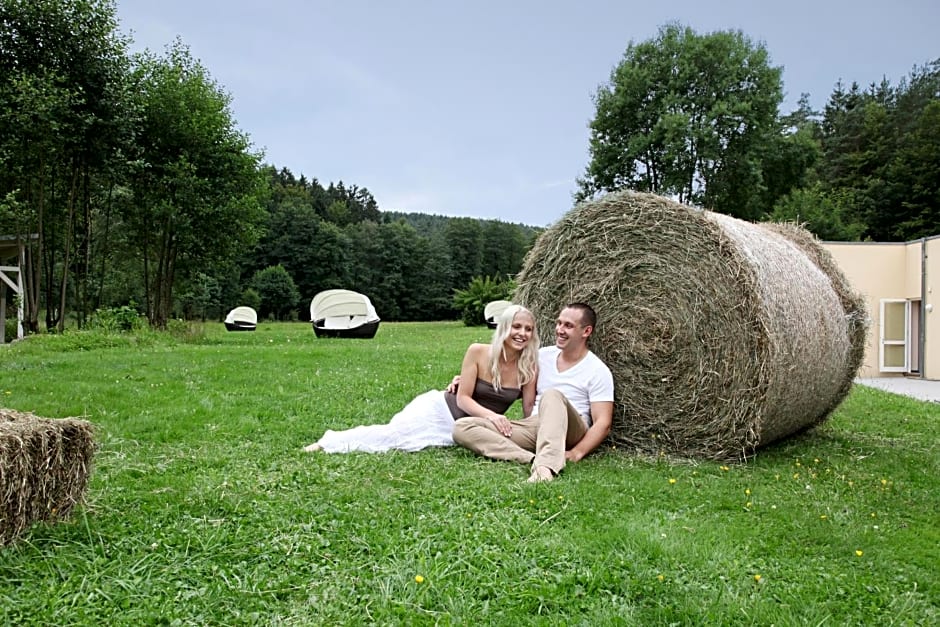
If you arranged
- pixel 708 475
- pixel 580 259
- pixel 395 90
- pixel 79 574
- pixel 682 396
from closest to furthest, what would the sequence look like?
pixel 79 574, pixel 708 475, pixel 682 396, pixel 580 259, pixel 395 90

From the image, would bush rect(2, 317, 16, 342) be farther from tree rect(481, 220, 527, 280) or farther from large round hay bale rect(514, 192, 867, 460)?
tree rect(481, 220, 527, 280)

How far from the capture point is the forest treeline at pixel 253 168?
15.5m

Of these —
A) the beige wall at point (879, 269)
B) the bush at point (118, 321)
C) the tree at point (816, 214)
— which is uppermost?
the tree at point (816, 214)

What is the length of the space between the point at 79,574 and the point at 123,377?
21.0ft

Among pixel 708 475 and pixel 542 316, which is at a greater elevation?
pixel 542 316

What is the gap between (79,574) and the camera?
8.94 feet

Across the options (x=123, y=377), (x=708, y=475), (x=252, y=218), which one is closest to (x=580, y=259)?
(x=708, y=475)

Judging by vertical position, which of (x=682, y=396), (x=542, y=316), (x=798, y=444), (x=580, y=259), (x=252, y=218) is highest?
(x=252, y=218)

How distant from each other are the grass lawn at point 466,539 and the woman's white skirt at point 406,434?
0.17 meters

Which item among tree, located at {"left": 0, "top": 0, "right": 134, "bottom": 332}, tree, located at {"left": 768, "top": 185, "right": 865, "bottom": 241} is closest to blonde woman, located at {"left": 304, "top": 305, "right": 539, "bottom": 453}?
tree, located at {"left": 0, "top": 0, "right": 134, "bottom": 332}

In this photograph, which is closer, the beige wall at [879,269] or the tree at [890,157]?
the beige wall at [879,269]

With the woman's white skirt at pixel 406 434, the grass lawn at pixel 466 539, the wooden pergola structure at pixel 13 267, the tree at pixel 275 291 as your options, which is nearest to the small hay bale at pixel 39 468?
the grass lawn at pixel 466 539

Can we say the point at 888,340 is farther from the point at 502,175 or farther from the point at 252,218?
the point at 252,218

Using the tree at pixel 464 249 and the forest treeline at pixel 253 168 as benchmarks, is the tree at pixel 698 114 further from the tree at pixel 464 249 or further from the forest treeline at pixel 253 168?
the tree at pixel 464 249
